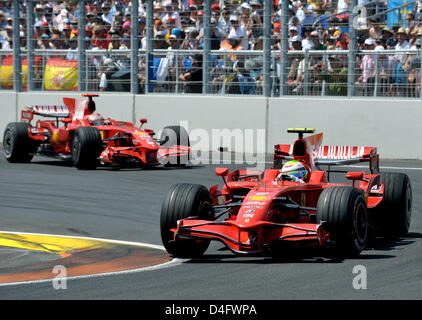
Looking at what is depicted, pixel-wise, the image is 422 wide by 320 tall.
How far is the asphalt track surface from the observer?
21.7ft

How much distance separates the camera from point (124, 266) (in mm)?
7891

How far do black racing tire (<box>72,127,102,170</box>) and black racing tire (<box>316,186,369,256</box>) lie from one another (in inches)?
311

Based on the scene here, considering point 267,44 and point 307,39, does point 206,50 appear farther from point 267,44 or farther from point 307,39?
point 307,39

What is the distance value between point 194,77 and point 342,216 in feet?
37.0

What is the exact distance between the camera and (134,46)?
19266 millimetres

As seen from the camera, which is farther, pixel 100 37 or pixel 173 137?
pixel 100 37

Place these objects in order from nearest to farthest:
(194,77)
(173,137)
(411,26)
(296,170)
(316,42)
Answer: (296,170)
(173,137)
(411,26)
(316,42)
(194,77)

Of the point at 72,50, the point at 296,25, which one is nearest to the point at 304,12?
the point at 296,25

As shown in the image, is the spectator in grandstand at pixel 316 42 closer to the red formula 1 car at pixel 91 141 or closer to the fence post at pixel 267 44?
the fence post at pixel 267 44

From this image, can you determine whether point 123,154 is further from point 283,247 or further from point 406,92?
point 283,247

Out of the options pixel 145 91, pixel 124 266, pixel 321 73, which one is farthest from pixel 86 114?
pixel 124 266

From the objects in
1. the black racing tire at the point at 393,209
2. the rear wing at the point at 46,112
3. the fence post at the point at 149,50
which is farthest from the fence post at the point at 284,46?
the black racing tire at the point at 393,209

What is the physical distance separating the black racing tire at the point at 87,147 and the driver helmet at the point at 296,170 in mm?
6870
